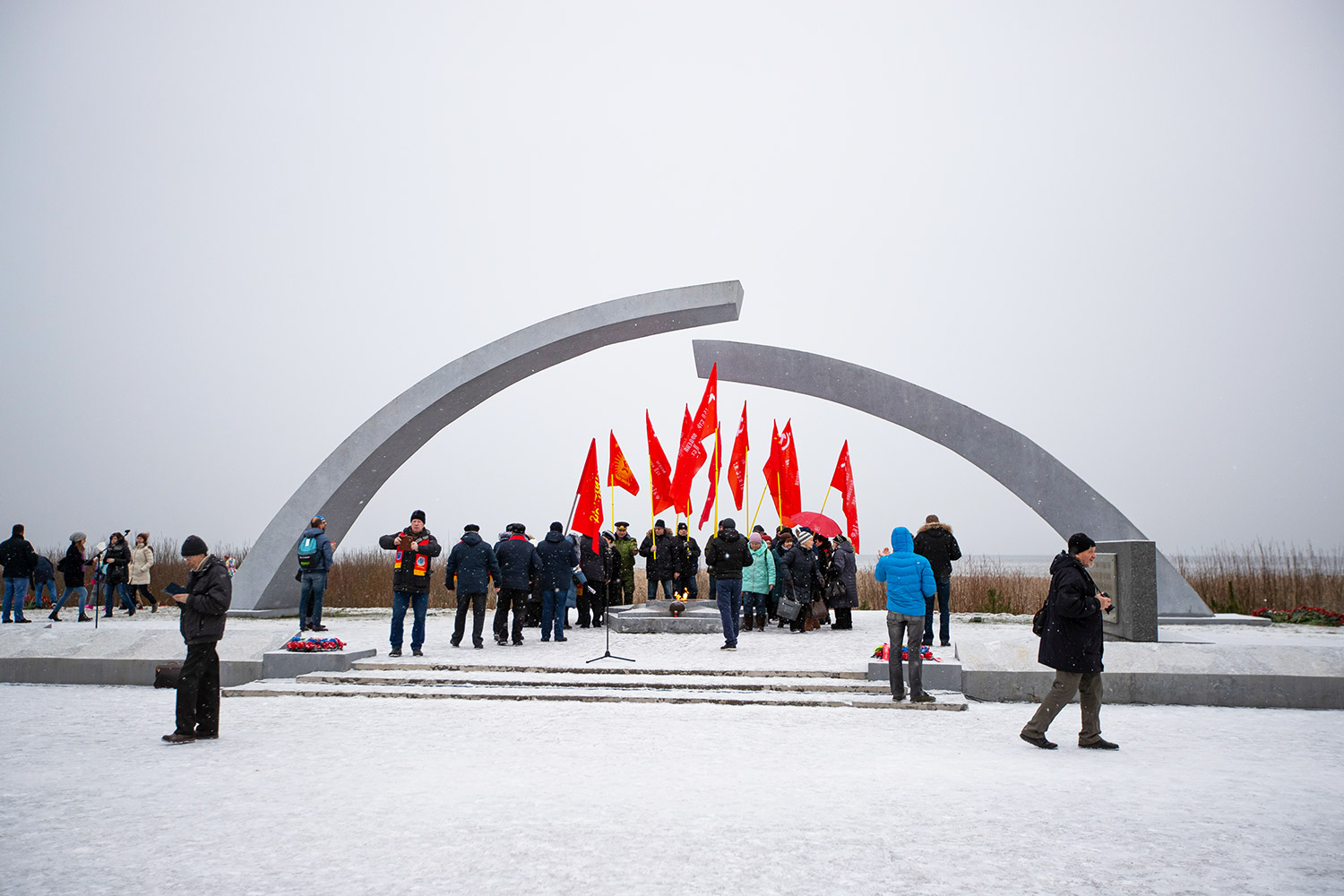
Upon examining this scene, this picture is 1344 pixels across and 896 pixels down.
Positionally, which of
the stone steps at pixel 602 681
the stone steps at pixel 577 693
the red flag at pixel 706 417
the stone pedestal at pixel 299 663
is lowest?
the stone steps at pixel 577 693

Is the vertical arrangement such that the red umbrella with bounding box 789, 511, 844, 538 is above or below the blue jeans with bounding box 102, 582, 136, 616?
above

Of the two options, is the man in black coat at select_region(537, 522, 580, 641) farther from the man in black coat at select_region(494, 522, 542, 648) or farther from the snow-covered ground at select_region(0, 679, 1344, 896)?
the snow-covered ground at select_region(0, 679, 1344, 896)

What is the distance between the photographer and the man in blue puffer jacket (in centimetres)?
747

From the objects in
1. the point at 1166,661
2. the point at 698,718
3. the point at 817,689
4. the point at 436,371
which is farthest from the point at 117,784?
the point at 436,371

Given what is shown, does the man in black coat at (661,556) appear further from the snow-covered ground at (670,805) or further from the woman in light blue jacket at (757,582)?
the snow-covered ground at (670,805)

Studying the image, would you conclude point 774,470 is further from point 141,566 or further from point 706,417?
point 141,566

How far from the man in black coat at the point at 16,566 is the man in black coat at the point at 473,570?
27.6 feet

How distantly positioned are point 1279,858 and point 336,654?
8435 millimetres

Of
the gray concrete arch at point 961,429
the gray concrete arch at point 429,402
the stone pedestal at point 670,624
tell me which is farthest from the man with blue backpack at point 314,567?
→ the gray concrete arch at point 961,429

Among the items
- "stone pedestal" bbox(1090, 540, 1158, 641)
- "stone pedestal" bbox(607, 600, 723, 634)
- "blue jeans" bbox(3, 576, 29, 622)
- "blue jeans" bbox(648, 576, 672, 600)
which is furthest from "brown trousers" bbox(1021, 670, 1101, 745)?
"blue jeans" bbox(3, 576, 29, 622)

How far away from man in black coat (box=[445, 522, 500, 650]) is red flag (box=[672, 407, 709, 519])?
340 cm

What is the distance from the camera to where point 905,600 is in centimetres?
749

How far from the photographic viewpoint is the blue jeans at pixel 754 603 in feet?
44.2

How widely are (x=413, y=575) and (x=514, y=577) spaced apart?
5.22 feet
